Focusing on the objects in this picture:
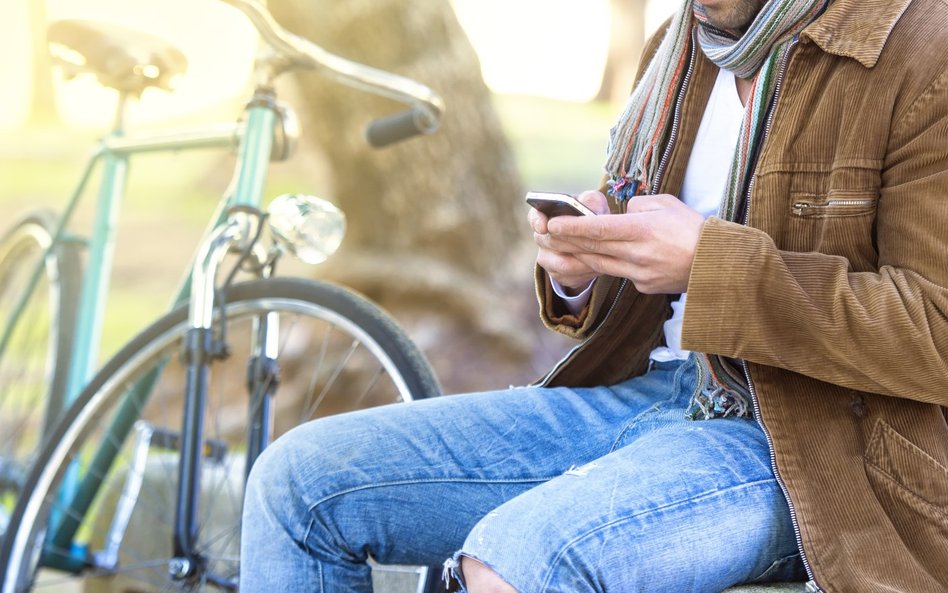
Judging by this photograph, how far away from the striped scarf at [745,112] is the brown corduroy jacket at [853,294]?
0.11ft

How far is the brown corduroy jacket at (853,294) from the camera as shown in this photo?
1268 mm

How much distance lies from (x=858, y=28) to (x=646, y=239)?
401mm

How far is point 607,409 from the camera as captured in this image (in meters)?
1.65

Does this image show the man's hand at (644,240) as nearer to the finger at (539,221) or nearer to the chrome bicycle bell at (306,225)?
the finger at (539,221)

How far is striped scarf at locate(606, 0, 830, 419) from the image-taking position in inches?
56.2

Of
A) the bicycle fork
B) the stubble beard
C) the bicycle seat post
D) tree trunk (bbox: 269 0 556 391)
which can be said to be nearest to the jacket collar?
the stubble beard

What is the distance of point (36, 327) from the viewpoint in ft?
11.0

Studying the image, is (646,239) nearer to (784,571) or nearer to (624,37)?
(784,571)

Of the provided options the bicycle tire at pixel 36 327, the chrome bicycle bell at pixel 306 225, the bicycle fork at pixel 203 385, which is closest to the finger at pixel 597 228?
the chrome bicycle bell at pixel 306 225

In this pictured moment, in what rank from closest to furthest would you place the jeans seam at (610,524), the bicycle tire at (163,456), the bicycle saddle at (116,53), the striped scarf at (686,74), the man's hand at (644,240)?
the jeans seam at (610,524) → the man's hand at (644,240) → the striped scarf at (686,74) → the bicycle tire at (163,456) → the bicycle saddle at (116,53)

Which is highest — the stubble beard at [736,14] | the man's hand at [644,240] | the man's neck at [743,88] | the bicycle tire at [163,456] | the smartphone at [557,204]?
the stubble beard at [736,14]

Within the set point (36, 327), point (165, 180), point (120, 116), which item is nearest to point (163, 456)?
point (120, 116)

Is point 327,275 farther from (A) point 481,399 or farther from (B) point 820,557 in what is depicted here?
(B) point 820,557

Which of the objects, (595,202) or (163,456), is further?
(163,456)
